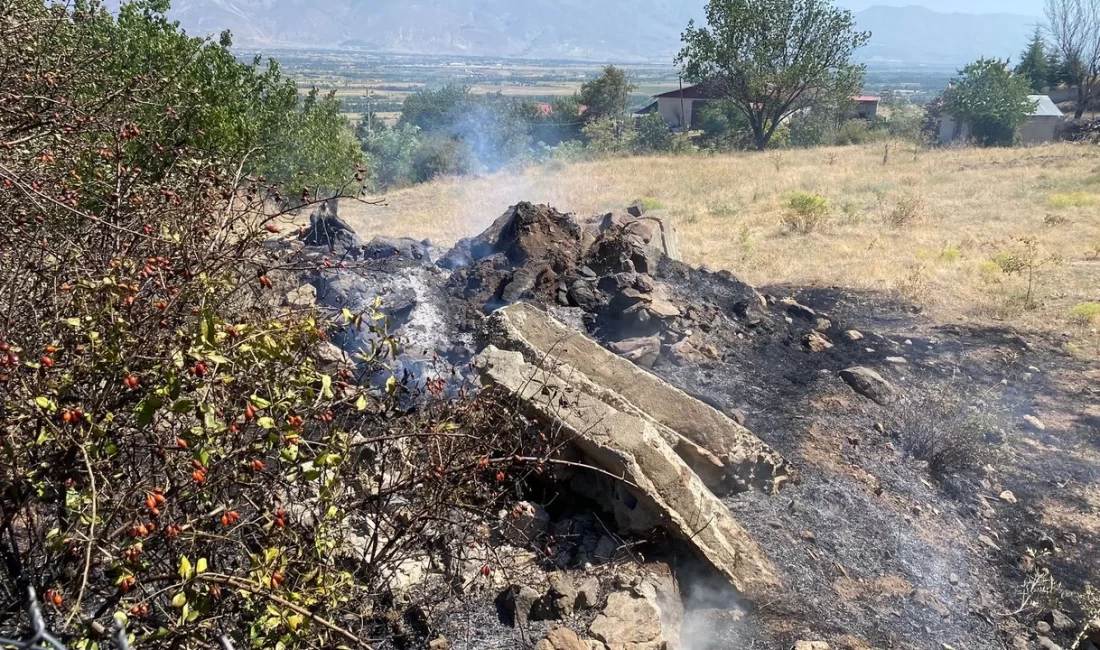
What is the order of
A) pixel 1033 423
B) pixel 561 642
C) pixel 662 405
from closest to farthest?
pixel 561 642
pixel 662 405
pixel 1033 423

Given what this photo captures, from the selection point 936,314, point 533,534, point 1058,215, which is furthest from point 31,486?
point 1058,215

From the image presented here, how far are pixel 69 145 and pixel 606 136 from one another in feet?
117

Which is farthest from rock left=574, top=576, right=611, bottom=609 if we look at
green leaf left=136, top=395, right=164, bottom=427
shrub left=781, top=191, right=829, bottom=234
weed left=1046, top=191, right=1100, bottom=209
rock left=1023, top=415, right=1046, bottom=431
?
weed left=1046, top=191, right=1100, bottom=209

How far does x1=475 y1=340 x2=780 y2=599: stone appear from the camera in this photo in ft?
14.3

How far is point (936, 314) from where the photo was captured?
33.4ft

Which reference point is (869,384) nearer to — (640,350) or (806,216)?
(640,350)

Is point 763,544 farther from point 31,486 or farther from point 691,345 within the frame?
point 31,486

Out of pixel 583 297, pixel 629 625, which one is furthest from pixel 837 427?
pixel 629 625

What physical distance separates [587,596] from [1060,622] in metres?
3.00

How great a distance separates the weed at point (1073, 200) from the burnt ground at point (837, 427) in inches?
355

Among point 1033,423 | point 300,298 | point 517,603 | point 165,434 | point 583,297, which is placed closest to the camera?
point 165,434

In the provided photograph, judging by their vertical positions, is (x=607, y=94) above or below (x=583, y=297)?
above

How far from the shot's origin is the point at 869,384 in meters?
7.25

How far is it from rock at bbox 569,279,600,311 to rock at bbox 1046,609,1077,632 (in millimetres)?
4927
